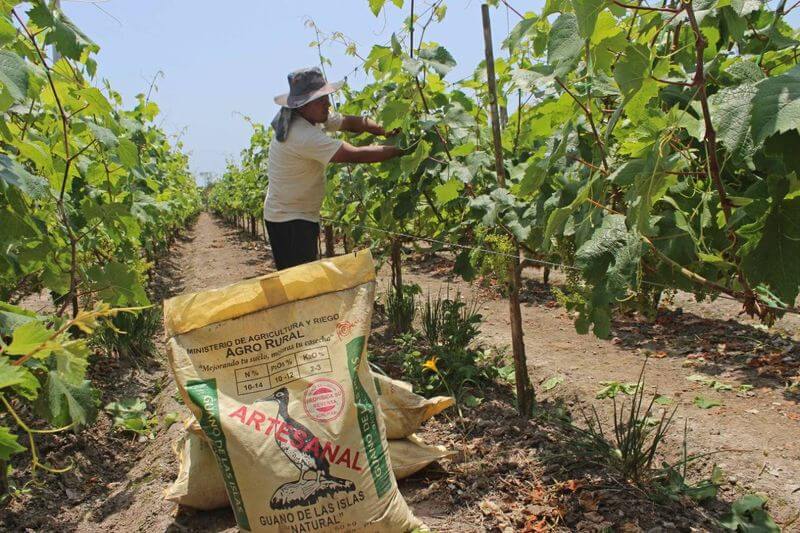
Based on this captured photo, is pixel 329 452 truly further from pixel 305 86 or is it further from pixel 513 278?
pixel 305 86

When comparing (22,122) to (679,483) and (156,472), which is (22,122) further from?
(679,483)

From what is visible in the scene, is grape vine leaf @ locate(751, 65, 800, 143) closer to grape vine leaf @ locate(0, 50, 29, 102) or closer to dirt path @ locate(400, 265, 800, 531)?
grape vine leaf @ locate(0, 50, 29, 102)

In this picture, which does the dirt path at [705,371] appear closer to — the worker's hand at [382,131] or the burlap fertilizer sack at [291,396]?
the burlap fertilizer sack at [291,396]

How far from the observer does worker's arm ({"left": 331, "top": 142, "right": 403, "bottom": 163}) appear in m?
3.10

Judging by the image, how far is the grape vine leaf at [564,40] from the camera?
137cm

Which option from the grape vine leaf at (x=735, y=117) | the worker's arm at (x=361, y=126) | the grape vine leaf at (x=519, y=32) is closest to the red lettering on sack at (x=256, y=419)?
the grape vine leaf at (x=519, y=32)

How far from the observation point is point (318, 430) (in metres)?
1.92

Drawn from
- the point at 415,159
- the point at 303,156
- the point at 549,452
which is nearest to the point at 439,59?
the point at 415,159

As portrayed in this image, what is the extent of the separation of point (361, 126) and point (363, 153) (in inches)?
12.7

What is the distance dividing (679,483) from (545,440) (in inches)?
23.2

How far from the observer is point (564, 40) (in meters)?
1.37

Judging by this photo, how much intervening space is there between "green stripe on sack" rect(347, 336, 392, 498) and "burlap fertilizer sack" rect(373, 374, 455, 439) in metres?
0.41

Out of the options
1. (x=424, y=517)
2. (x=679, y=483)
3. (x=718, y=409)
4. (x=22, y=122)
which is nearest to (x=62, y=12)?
(x=22, y=122)

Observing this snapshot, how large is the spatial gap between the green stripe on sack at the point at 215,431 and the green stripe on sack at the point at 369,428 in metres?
0.41
